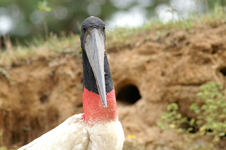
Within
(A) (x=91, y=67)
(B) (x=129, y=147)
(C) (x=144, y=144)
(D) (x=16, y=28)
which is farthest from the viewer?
(D) (x=16, y=28)

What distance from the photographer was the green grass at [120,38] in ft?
14.2

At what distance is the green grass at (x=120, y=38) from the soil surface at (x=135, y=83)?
9 cm

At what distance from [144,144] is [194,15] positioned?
2.59m

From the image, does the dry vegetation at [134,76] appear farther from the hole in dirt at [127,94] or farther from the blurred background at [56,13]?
the blurred background at [56,13]

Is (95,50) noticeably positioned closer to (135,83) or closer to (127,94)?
(135,83)

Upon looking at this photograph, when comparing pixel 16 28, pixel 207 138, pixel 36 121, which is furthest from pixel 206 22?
pixel 16 28

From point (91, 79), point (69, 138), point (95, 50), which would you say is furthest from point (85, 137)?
point (95, 50)

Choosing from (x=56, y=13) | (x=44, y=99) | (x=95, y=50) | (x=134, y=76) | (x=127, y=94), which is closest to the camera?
(x=95, y=50)

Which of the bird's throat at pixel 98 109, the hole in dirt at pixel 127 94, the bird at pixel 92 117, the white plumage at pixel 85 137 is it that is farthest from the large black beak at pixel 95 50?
the hole in dirt at pixel 127 94

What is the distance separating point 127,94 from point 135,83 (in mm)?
777

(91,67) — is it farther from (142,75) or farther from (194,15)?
(194,15)

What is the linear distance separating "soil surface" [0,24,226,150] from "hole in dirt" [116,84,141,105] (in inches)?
1.1

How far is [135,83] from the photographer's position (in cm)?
462

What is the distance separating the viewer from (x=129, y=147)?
3.82 meters
